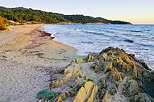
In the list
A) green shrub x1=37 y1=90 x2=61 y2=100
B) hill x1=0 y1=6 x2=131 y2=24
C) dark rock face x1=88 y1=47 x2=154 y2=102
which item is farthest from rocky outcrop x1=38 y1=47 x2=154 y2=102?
hill x1=0 y1=6 x2=131 y2=24

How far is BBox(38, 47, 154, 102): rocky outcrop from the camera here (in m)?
4.51

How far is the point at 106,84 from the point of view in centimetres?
542

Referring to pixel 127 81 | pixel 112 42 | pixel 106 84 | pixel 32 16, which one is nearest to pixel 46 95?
pixel 106 84

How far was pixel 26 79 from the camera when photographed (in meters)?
6.44

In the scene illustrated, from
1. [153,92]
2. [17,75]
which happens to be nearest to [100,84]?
[153,92]

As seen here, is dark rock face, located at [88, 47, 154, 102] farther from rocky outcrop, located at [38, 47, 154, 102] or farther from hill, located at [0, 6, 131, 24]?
hill, located at [0, 6, 131, 24]

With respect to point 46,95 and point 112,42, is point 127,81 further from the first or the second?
point 112,42

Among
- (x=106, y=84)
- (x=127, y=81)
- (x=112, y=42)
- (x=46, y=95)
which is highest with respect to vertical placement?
(x=112, y=42)

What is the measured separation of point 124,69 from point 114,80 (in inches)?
52.9

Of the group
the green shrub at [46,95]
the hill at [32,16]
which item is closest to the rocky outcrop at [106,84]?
the green shrub at [46,95]

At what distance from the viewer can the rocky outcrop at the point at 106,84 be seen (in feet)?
14.8

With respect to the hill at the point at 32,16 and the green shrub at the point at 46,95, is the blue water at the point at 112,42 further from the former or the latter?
the hill at the point at 32,16

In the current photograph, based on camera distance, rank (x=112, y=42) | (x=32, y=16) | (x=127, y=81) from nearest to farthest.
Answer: (x=127, y=81) → (x=112, y=42) → (x=32, y=16)

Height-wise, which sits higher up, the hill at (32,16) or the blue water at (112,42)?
the hill at (32,16)
